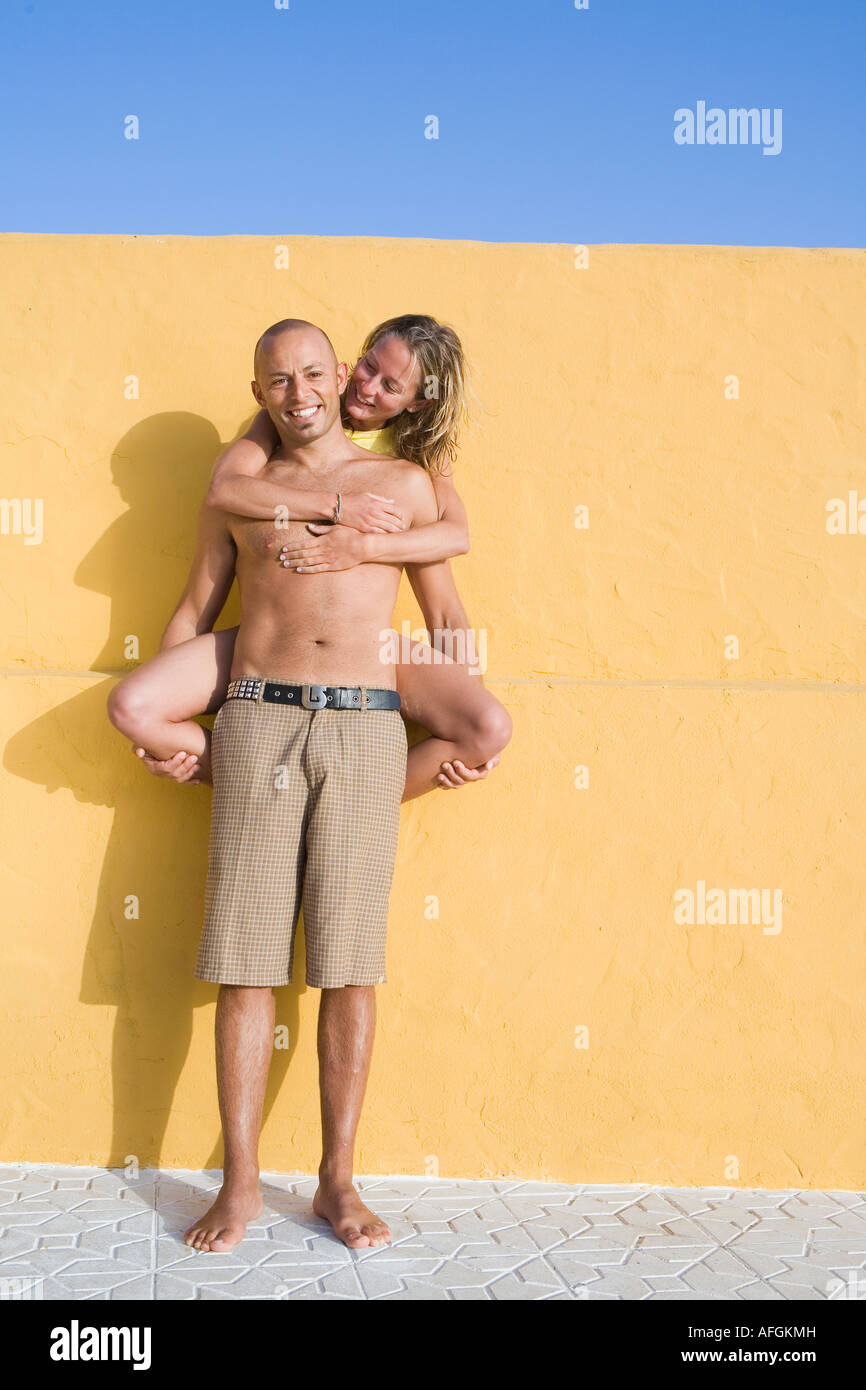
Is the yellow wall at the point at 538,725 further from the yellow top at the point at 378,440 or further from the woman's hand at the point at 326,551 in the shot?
the woman's hand at the point at 326,551

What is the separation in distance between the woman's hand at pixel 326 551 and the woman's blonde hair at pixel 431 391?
1.25 ft

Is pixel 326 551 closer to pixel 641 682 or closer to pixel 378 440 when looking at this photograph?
pixel 378 440

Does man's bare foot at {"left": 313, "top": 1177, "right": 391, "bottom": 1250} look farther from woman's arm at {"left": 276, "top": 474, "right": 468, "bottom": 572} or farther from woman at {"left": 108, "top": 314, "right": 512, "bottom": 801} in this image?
woman's arm at {"left": 276, "top": 474, "right": 468, "bottom": 572}

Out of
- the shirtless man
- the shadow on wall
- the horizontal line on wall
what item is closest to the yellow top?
the shirtless man

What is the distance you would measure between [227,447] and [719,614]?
4.87 feet

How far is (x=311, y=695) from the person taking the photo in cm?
318

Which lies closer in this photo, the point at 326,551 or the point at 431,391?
the point at 326,551

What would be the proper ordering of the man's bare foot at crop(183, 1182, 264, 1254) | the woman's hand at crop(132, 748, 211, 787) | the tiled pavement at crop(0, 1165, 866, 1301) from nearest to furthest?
1. the tiled pavement at crop(0, 1165, 866, 1301)
2. the man's bare foot at crop(183, 1182, 264, 1254)
3. the woman's hand at crop(132, 748, 211, 787)

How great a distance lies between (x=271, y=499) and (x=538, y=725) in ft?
3.21

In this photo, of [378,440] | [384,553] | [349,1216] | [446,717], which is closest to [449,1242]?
[349,1216]

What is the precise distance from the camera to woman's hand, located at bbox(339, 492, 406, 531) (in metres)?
3.25

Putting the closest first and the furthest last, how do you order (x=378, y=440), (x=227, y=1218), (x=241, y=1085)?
(x=227, y=1218), (x=241, y=1085), (x=378, y=440)

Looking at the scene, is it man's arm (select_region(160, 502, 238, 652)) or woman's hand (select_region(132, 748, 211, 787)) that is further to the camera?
man's arm (select_region(160, 502, 238, 652))

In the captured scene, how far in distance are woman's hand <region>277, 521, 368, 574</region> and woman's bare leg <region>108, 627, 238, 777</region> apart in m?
0.34
